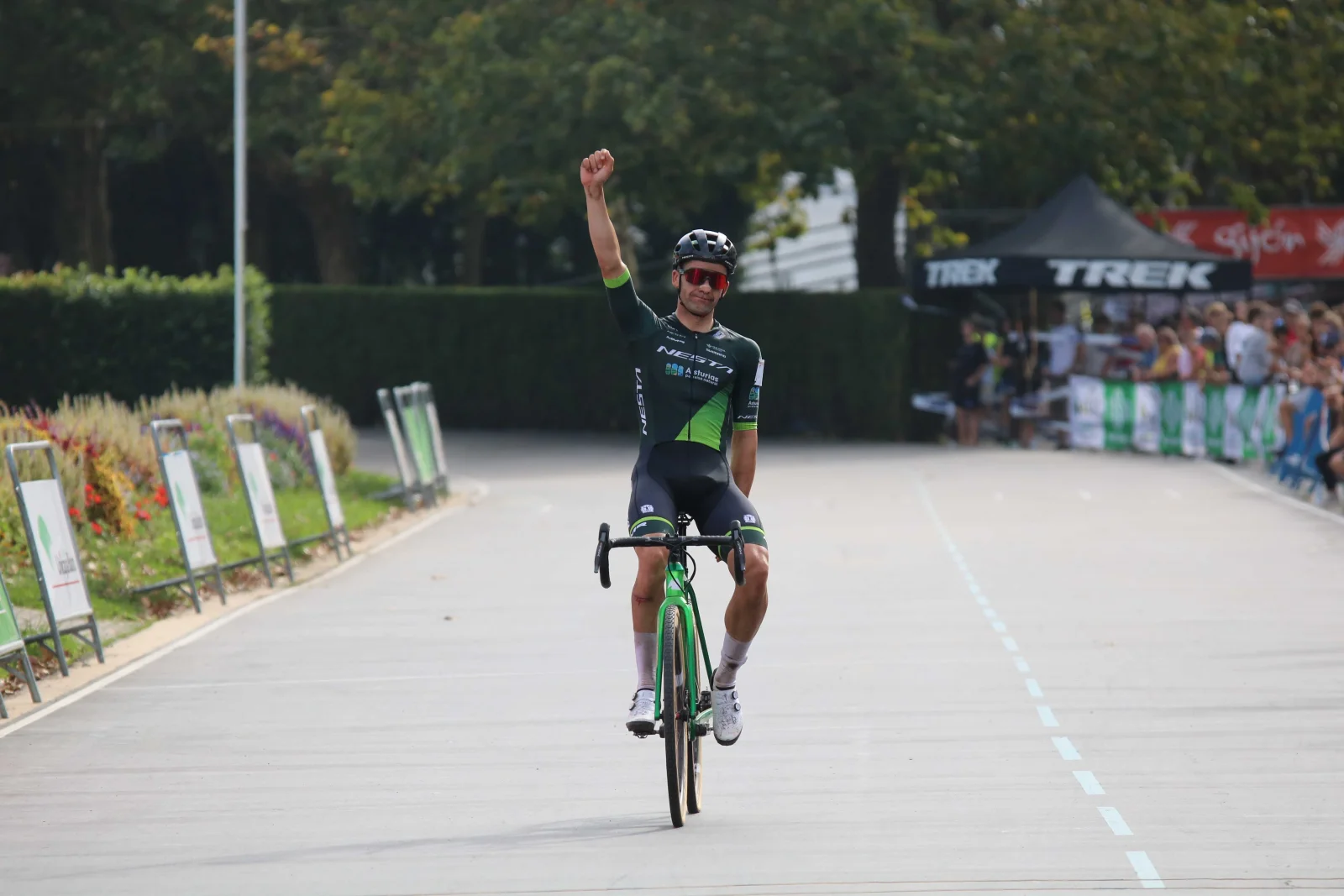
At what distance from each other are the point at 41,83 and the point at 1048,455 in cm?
2417

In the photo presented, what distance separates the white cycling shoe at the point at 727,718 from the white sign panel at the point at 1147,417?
24.2m

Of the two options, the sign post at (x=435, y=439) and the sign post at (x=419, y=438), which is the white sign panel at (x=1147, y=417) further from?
the sign post at (x=419, y=438)

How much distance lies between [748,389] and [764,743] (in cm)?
209

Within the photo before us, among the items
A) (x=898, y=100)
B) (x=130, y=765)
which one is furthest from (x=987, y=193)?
(x=130, y=765)

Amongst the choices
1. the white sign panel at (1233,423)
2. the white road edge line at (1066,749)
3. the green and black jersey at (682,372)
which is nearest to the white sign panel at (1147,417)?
the white sign panel at (1233,423)

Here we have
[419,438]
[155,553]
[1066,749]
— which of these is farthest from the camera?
[419,438]

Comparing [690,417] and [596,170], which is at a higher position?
[596,170]

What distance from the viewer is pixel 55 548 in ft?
41.1

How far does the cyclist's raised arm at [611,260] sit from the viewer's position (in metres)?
→ 8.47

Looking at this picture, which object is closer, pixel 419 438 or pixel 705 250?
pixel 705 250

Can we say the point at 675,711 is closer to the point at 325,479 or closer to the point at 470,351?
the point at 325,479

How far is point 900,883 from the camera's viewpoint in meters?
7.29

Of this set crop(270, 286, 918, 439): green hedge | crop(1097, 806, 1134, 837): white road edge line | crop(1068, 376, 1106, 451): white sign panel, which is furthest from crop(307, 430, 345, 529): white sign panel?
crop(270, 286, 918, 439): green hedge

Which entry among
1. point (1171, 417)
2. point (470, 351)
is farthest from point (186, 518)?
point (470, 351)
